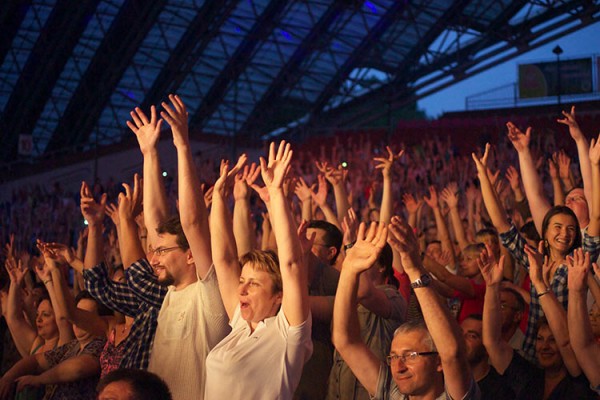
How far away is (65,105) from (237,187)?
21.5m

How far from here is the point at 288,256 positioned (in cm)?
321

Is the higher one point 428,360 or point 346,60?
point 346,60

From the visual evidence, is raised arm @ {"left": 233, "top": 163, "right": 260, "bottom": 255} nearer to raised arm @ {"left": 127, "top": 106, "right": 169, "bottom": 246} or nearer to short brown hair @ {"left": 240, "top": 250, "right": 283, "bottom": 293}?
raised arm @ {"left": 127, "top": 106, "right": 169, "bottom": 246}

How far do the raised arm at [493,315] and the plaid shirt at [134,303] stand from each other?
1.31 m

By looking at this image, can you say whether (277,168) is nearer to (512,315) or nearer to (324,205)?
(512,315)

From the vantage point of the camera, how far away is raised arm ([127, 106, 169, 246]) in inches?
165

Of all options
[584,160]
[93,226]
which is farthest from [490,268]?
[93,226]

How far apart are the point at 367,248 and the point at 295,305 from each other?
312 millimetres

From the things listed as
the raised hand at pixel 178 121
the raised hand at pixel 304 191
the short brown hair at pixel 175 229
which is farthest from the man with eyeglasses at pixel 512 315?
the raised hand at pixel 304 191

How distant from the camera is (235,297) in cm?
361

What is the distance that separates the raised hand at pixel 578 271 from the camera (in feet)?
12.2

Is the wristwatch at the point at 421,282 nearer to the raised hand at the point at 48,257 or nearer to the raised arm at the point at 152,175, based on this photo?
the raised arm at the point at 152,175

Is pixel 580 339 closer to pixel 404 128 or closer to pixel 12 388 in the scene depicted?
pixel 12 388

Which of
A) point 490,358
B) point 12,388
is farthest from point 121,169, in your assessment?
point 490,358
